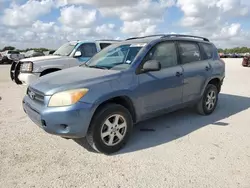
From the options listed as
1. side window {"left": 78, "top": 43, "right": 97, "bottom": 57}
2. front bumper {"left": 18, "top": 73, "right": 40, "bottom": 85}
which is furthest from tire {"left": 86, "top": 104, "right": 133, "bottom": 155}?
side window {"left": 78, "top": 43, "right": 97, "bottom": 57}

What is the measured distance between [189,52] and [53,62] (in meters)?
4.19

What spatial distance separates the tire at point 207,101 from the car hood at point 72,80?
2466 millimetres

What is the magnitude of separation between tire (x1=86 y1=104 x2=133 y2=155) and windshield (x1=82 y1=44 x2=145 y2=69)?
81cm

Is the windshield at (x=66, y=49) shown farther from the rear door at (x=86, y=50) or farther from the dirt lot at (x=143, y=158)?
the dirt lot at (x=143, y=158)

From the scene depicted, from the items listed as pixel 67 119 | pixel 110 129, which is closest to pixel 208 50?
pixel 110 129

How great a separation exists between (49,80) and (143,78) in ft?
4.93

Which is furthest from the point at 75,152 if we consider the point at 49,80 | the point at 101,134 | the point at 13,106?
the point at 13,106

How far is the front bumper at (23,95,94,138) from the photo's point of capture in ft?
10.9

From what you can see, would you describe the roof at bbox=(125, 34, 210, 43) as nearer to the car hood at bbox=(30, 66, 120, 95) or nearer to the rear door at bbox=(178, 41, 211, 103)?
the rear door at bbox=(178, 41, 211, 103)

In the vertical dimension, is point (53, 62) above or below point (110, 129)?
above

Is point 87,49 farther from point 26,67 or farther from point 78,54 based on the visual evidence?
point 26,67

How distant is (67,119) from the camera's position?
10.9 ft

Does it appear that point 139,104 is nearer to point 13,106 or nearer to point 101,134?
point 101,134

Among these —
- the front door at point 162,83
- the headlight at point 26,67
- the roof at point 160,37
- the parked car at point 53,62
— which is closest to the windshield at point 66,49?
the parked car at point 53,62
